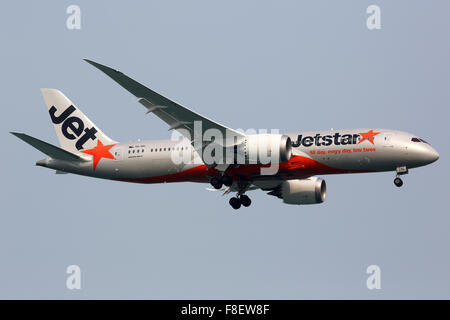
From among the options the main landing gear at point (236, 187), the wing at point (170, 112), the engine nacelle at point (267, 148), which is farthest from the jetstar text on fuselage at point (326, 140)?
the main landing gear at point (236, 187)

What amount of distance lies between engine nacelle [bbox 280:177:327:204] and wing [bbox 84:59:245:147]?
781 centimetres

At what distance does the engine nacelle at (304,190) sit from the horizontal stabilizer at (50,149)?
1341cm

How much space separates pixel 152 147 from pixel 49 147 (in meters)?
6.17

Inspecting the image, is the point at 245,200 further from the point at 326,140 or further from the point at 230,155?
the point at 326,140

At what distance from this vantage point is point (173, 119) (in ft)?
161

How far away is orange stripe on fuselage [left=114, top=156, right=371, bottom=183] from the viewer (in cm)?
5022

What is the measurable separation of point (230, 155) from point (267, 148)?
2506 millimetres

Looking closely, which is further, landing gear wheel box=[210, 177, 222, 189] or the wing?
landing gear wheel box=[210, 177, 222, 189]

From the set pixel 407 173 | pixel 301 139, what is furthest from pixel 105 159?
pixel 407 173

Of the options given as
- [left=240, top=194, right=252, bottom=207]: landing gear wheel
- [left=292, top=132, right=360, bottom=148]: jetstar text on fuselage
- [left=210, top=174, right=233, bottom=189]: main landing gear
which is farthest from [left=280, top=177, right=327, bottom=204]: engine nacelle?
[left=292, top=132, right=360, bottom=148]: jetstar text on fuselage

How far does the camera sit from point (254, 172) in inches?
2029

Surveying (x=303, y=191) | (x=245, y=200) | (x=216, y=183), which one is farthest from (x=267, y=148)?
(x=303, y=191)

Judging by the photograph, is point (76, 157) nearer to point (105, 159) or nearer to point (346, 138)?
point (105, 159)

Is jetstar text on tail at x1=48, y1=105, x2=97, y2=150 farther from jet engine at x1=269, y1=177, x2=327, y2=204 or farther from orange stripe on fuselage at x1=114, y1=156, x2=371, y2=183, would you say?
jet engine at x1=269, y1=177, x2=327, y2=204
